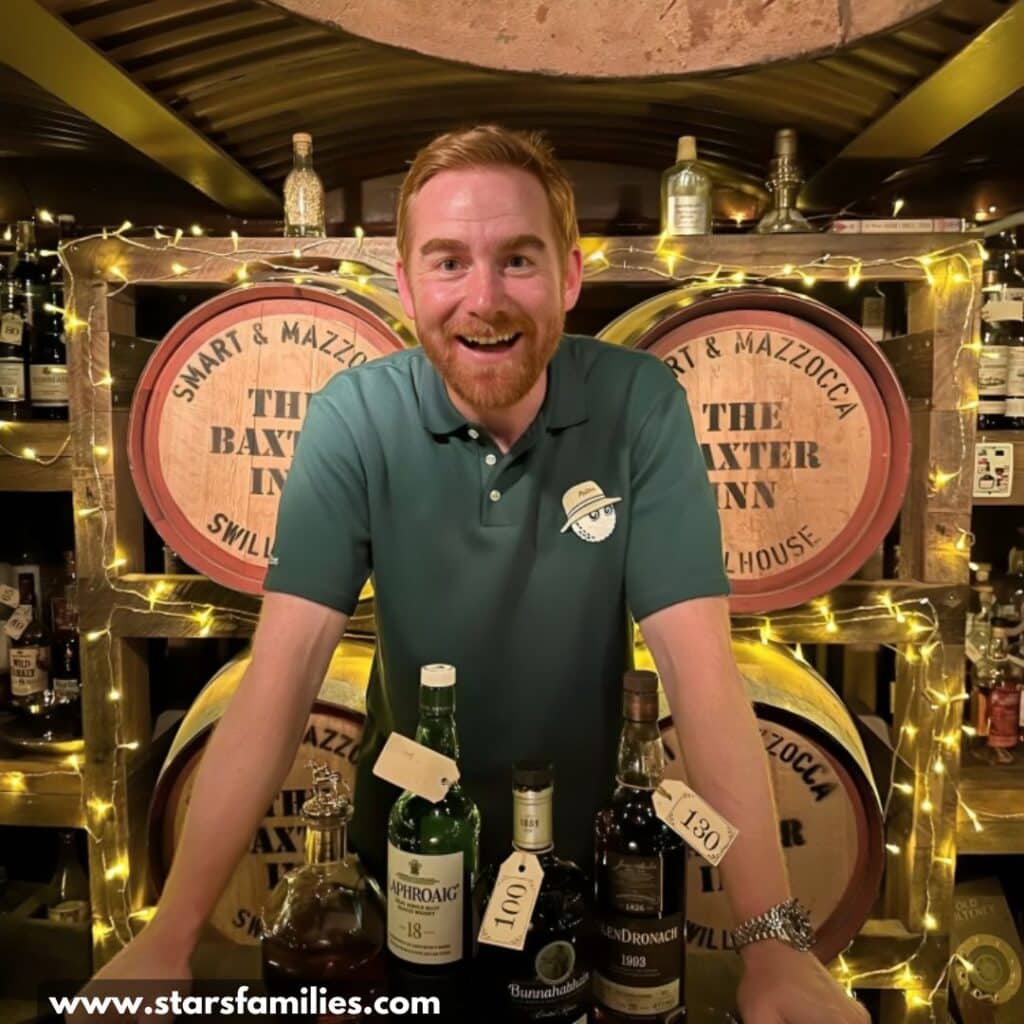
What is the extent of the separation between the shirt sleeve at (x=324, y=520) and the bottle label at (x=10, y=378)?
3.49 ft

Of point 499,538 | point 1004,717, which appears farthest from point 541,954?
point 1004,717

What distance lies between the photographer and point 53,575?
238cm

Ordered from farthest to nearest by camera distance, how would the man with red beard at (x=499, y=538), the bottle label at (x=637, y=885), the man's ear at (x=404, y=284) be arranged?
the man's ear at (x=404, y=284) < the man with red beard at (x=499, y=538) < the bottle label at (x=637, y=885)

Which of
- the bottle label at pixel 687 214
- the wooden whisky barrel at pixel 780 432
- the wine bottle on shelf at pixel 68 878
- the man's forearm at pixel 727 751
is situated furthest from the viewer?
the wine bottle on shelf at pixel 68 878

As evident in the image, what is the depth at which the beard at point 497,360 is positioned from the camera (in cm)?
124

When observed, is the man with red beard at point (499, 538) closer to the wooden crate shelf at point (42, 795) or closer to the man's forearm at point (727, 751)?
the man's forearm at point (727, 751)

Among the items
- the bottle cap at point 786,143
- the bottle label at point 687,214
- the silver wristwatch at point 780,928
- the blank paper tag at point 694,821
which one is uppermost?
the bottle cap at point 786,143

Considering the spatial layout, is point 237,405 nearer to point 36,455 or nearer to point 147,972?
point 36,455

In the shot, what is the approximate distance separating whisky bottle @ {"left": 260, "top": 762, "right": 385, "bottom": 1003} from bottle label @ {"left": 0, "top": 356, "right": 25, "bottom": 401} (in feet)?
5.01

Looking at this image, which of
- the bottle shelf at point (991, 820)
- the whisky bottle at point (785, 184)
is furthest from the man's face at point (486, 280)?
the bottle shelf at point (991, 820)

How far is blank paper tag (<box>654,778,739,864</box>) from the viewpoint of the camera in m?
0.88

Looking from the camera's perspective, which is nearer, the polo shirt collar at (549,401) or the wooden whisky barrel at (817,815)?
the polo shirt collar at (549,401)

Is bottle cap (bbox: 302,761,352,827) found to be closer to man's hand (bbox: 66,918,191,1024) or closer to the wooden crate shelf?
man's hand (bbox: 66,918,191,1024)

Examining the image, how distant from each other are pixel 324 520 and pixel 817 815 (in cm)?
106
